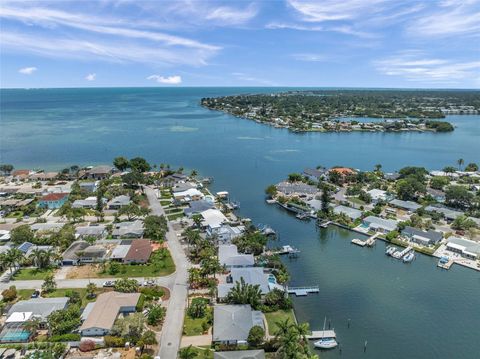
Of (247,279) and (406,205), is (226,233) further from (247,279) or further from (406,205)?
(406,205)

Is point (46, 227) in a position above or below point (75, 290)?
above

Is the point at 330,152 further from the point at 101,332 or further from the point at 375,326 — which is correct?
the point at 101,332

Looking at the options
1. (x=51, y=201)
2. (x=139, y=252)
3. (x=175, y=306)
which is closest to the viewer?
(x=175, y=306)

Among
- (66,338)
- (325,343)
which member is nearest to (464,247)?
(325,343)

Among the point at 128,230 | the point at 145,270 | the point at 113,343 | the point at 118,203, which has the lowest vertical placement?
the point at 113,343

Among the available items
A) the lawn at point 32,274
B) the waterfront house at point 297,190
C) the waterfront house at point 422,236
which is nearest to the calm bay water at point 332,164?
the waterfront house at point 422,236

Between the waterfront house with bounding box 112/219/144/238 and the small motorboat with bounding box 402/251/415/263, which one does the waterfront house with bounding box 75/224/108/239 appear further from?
the small motorboat with bounding box 402/251/415/263
